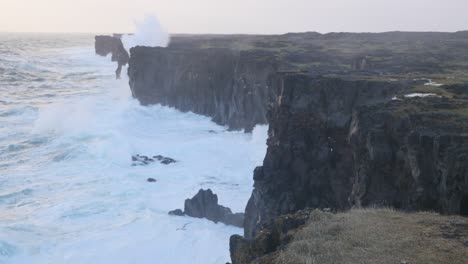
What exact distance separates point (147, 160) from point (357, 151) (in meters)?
25.4

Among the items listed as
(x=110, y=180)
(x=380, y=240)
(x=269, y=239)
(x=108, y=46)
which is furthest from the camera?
(x=108, y=46)

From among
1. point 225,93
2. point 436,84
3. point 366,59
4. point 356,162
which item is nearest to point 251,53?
point 225,93

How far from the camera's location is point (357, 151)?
2412cm

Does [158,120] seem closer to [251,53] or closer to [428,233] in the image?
[251,53]

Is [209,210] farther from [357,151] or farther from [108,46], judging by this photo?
[108,46]

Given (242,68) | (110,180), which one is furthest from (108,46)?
(110,180)

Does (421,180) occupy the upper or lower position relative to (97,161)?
upper

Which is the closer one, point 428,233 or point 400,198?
point 428,233

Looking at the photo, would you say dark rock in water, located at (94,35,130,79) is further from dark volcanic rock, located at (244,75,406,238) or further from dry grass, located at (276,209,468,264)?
dry grass, located at (276,209,468,264)

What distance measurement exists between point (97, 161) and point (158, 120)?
2119 centimetres

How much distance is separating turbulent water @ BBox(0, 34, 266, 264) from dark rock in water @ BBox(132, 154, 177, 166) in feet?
2.59

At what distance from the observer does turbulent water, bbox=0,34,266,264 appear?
28266 mm

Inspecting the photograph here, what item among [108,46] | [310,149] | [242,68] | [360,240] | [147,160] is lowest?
[147,160]

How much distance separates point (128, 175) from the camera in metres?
41.2
